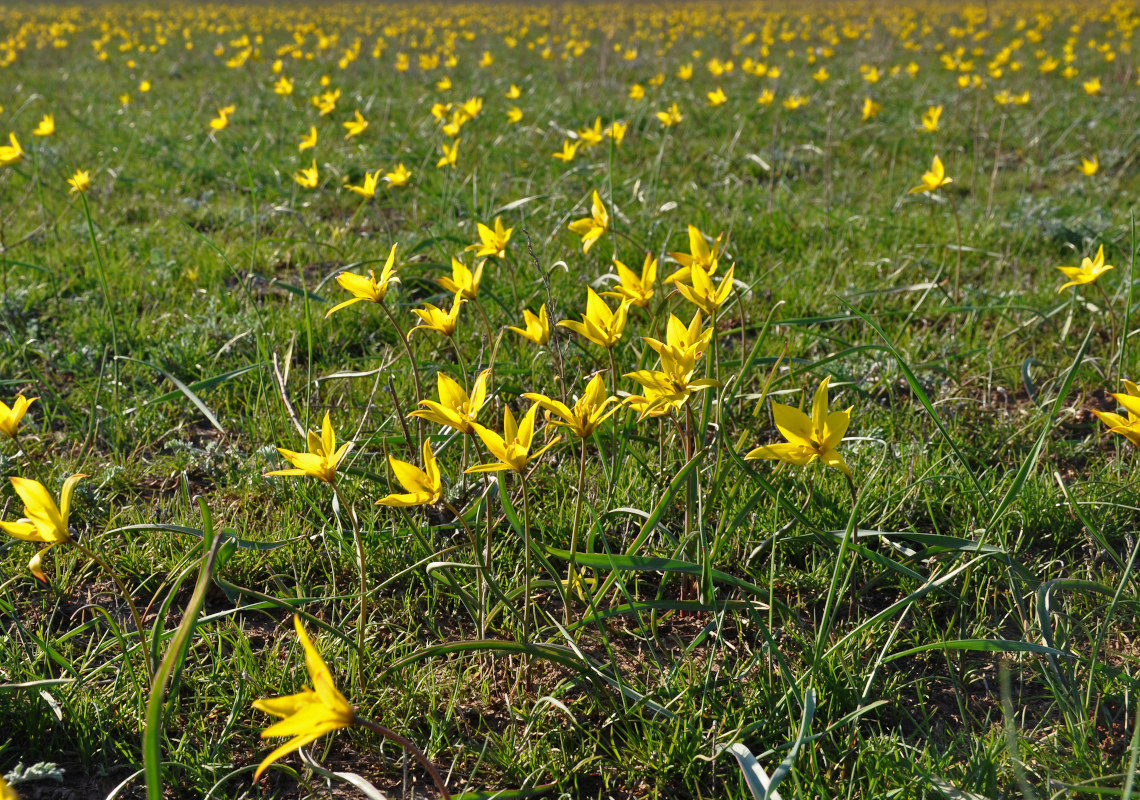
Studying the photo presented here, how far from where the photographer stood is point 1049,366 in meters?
2.77

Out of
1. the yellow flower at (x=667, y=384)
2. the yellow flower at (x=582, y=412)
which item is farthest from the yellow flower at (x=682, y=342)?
the yellow flower at (x=582, y=412)

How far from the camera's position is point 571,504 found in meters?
2.10

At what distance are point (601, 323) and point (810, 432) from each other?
20.3 inches

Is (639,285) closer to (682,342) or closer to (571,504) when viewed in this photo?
(682,342)

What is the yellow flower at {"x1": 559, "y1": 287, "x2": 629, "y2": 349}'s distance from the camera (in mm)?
1637

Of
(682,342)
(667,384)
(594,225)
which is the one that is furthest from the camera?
(594,225)

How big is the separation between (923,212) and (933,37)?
952cm

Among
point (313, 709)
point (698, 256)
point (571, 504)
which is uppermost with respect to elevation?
point (698, 256)

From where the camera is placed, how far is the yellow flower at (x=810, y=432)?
52.6 inches

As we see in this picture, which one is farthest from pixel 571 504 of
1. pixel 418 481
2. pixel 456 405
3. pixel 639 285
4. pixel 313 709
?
pixel 313 709

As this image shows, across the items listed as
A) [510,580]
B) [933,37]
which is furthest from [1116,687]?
[933,37]

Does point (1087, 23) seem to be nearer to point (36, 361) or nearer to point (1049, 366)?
point (1049, 366)

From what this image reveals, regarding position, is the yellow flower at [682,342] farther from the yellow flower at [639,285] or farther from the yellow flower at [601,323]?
the yellow flower at [639,285]

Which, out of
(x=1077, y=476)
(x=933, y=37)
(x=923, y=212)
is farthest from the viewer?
(x=933, y=37)
